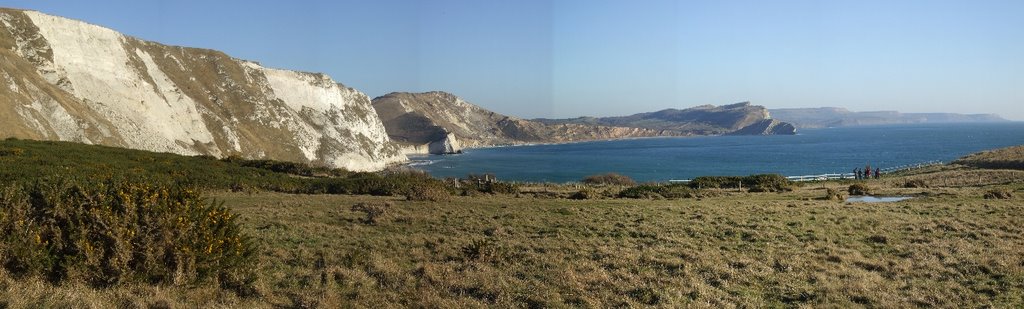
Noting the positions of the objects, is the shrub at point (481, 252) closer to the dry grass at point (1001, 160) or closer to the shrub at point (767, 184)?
the shrub at point (767, 184)

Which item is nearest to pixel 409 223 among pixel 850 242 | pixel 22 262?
pixel 22 262

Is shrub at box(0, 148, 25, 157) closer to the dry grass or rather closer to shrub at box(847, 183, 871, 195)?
shrub at box(847, 183, 871, 195)

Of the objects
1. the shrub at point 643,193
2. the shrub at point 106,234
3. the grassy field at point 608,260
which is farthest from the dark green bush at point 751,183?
the shrub at point 106,234

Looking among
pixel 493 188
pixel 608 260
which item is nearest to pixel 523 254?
pixel 608 260

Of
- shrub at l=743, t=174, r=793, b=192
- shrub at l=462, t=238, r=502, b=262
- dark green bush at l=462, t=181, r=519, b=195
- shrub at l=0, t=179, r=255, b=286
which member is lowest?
shrub at l=743, t=174, r=793, b=192

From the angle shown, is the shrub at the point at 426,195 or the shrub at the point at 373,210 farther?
the shrub at the point at 426,195

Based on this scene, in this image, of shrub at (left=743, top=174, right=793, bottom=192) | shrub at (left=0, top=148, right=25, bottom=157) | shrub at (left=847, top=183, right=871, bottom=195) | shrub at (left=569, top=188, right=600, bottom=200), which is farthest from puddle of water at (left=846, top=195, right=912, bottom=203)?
shrub at (left=0, top=148, right=25, bottom=157)
